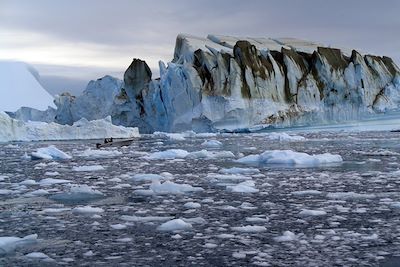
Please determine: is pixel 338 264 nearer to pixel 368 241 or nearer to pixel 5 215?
pixel 368 241

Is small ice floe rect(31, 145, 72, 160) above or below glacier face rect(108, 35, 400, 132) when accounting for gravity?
below

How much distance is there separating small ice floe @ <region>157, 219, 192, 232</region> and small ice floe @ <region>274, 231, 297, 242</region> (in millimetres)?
900

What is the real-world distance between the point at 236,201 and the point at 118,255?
267 centimetres

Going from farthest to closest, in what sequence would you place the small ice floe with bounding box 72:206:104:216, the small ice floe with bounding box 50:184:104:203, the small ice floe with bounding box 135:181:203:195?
the small ice floe with bounding box 135:181:203:195, the small ice floe with bounding box 50:184:104:203, the small ice floe with bounding box 72:206:104:216

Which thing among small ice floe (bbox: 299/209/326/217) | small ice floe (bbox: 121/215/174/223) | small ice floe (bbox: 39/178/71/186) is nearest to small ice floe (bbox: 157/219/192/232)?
small ice floe (bbox: 121/215/174/223)

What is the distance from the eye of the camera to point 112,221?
4898 millimetres

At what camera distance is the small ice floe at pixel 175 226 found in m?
4.52

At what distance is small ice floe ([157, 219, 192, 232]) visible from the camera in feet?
14.8

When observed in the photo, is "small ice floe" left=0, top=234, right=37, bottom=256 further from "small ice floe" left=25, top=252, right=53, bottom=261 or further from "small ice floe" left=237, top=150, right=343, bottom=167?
"small ice floe" left=237, top=150, right=343, bottom=167

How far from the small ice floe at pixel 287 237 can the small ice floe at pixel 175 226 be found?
0.90 meters

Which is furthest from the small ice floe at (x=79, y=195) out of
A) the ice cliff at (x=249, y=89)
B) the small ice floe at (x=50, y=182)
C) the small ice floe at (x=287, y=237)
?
the ice cliff at (x=249, y=89)

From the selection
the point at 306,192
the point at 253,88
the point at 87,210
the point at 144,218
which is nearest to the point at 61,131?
the point at 253,88

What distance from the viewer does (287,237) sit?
4.11 metres

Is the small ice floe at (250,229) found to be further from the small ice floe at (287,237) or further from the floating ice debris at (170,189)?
the floating ice debris at (170,189)
